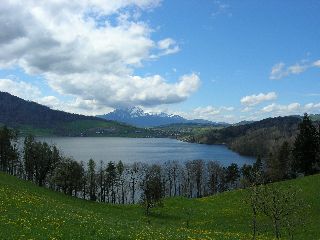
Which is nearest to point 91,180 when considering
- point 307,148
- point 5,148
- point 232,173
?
point 5,148

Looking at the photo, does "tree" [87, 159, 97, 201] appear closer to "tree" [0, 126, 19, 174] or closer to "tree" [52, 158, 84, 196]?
"tree" [52, 158, 84, 196]

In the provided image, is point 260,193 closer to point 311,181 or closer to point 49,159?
point 311,181

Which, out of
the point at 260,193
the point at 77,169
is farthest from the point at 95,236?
the point at 77,169

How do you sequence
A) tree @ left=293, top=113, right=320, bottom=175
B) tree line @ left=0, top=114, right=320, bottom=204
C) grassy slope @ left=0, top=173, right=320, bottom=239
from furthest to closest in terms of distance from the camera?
tree line @ left=0, top=114, right=320, bottom=204 < tree @ left=293, top=113, right=320, bottom=175 < grassy slope @ left=0, top=173, right=320, bottom=239

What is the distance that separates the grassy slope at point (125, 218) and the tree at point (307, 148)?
69.9ft

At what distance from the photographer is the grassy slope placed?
24.8 metres

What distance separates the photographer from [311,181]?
259 ft

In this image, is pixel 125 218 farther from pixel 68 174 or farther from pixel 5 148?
pixel 5 148

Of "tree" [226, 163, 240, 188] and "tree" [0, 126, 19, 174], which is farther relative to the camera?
"tree" [226, 163, 240, 188]

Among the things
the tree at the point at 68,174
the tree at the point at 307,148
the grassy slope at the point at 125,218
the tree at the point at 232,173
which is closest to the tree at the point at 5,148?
the tree at the point at 68,174

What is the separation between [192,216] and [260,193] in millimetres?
24347

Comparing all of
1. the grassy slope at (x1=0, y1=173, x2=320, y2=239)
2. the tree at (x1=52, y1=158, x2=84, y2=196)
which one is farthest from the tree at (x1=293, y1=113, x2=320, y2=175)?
the tree at (x1=52, y1=158, x2=84, y2=196)

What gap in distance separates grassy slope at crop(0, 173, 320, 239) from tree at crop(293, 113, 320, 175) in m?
21.3

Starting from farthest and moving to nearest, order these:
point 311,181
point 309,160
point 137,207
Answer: point 309,160
point 137,207
point 311,181
